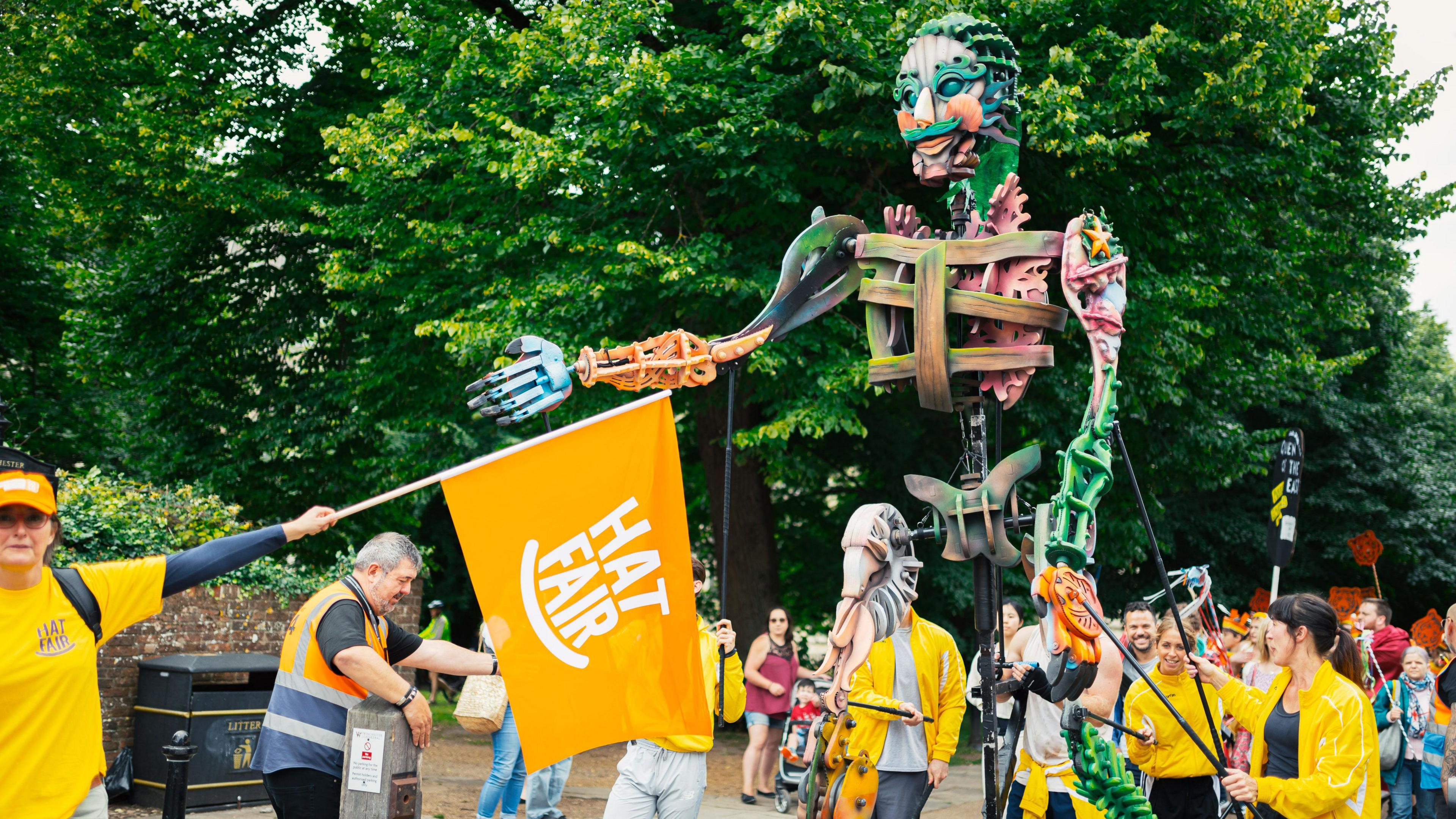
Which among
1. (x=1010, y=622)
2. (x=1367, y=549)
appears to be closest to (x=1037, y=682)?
(x=1010, y=622)

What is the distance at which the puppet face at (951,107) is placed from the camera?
5445mm

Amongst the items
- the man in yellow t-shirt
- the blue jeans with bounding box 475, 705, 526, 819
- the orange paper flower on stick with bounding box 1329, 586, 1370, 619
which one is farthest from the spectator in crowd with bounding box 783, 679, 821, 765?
the orange paper flower on stick with bounding box 1329, 586, 1370, 619

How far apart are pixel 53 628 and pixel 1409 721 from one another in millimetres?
8457

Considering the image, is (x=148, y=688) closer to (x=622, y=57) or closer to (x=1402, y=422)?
(x=622, y=57)

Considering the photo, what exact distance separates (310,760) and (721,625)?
1.93 metres

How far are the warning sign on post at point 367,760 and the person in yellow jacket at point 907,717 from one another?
8.21 ft

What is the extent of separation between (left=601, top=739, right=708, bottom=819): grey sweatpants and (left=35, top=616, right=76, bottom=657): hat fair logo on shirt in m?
2.54

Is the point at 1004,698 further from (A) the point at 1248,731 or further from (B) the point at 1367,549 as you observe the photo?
(B) the point at 1367,549

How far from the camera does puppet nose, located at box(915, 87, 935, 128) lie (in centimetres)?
548

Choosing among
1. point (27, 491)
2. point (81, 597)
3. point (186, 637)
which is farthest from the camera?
point (186, 637)

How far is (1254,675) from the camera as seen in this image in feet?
26.2

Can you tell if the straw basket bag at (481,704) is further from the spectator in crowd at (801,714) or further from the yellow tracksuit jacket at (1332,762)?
the yellow tracksuit jacket at (1332,762)

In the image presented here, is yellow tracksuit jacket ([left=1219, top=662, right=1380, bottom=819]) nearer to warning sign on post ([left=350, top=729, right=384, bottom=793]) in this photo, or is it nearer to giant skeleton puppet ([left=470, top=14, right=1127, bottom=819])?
giant skeleton puppet ([left=470, top=14, right=1127, bottom=819])

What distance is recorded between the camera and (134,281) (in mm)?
15977
